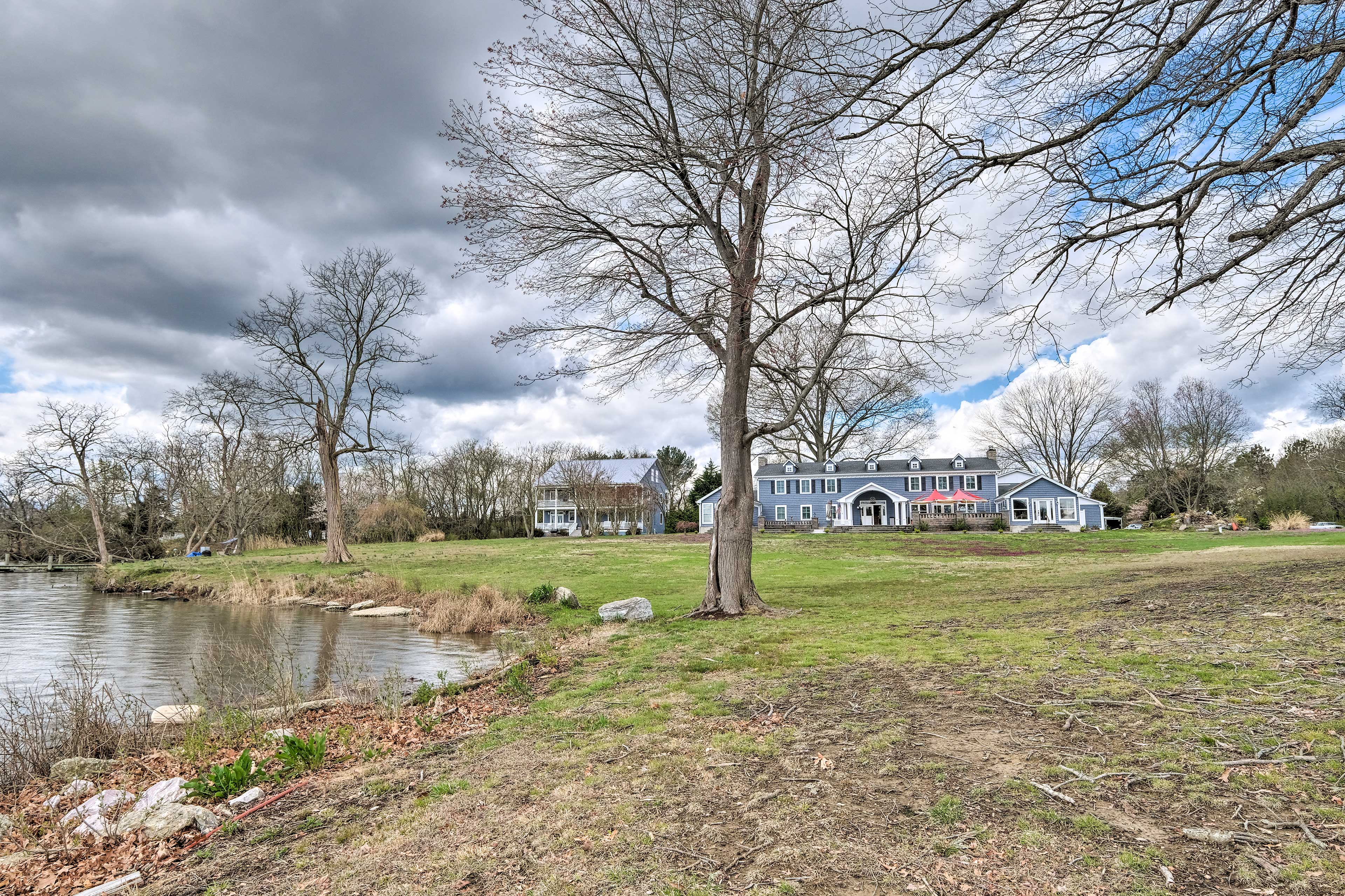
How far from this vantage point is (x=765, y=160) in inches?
341

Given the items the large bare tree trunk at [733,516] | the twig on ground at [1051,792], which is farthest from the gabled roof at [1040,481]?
the twig on ground at [1051,792]

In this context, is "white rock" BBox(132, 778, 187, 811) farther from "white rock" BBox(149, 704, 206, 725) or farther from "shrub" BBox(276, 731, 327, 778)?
"white rock" BBox(149, 704, 206, 725)

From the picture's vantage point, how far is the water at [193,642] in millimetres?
10078

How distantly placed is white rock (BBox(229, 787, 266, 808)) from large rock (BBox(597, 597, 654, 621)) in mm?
7244

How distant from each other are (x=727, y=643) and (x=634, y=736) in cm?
405

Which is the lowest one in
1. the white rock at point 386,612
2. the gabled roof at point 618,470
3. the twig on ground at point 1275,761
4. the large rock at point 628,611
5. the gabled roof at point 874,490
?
the white rock at point 386,612

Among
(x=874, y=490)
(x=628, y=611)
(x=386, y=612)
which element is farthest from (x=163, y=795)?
(x=874, y=490)

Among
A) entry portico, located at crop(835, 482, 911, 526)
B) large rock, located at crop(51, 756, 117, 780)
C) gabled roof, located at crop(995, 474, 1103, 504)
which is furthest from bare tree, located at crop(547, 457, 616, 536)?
large rock, located at crop(51, 756, 117, 780)

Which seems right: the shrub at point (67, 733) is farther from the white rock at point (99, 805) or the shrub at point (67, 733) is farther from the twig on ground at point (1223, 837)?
the twig on ground at point (1223, 837)

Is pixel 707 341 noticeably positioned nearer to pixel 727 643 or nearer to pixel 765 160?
pixel 765 160

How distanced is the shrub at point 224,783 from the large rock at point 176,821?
253mm

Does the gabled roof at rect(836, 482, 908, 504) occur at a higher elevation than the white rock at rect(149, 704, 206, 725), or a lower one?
higher

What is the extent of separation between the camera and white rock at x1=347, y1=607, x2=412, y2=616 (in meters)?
16.4

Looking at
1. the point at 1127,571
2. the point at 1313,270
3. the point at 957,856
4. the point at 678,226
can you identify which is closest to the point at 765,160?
the point at 678,226
